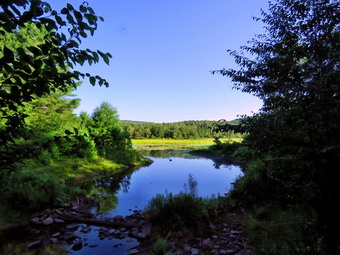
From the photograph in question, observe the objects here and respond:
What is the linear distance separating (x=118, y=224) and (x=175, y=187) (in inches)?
293

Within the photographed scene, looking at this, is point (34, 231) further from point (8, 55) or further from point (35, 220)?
point (8, 55)

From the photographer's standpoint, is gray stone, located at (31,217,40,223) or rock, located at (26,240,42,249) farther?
gray stone, located at (31,217,40,223)

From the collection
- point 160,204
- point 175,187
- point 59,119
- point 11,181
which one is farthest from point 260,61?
point 59,119

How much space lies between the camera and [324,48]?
2.19 m

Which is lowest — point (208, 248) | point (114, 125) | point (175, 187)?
point (175, 187)

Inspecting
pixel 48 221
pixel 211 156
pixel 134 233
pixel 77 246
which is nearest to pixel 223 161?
pixel 211 156

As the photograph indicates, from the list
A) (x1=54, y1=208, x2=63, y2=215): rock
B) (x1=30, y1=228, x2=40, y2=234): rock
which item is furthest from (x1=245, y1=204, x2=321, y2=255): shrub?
(x1=54, y1=208, x2=63, y2=215): rock

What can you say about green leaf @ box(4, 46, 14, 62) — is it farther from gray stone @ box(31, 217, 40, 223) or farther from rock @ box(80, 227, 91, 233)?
gray stone @ box(31, 217, 40, 223)

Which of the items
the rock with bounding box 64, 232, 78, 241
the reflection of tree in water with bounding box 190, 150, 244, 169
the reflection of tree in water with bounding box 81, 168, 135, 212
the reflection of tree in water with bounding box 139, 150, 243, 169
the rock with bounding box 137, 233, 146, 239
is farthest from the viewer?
the reflection of tree in water with bounding box 139, 150, 243, 169

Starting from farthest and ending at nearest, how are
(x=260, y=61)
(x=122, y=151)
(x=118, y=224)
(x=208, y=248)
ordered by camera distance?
(x=122, y=151) → (x=118, y=224) → (x=208, y=248) → (x=260, y=61)

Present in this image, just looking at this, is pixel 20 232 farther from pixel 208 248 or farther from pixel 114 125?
pixel 114 125

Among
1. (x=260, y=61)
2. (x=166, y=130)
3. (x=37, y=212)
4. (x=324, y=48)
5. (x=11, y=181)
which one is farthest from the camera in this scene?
(x=166, y=130)

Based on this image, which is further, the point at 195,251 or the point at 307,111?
the point at 195,251

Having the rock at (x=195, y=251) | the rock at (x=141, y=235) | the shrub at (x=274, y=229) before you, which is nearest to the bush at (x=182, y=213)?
the rock at (x=141, y=235)
